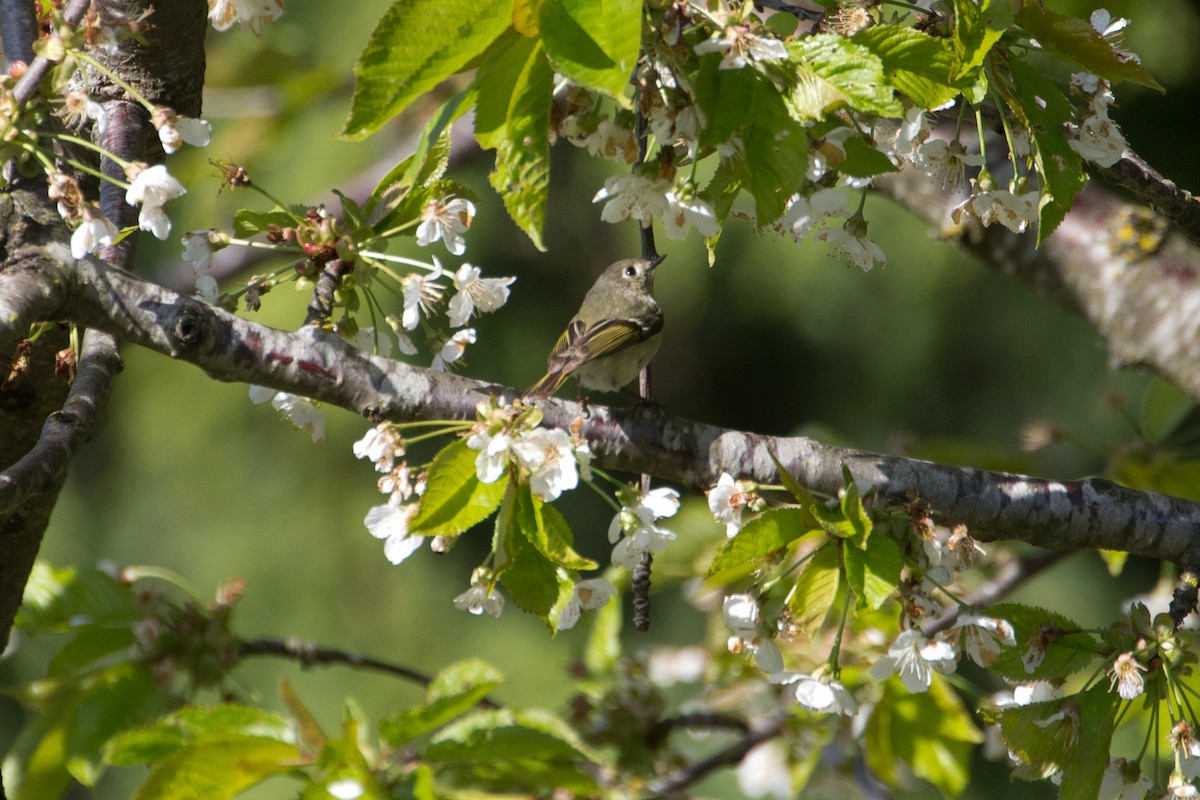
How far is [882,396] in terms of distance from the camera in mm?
3904

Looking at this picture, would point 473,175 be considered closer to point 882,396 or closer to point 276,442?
point 276,442

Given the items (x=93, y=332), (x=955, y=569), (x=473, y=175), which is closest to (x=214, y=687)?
(x=93, y=332)

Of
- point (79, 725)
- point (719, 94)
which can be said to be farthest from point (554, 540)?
point (79, 725)

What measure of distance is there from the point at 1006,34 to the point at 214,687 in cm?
148

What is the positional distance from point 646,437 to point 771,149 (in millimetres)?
362

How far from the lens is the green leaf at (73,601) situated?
63.6 inches

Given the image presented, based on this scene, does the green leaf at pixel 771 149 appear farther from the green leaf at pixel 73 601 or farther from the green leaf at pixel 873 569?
the green leaf at pixel 73 601

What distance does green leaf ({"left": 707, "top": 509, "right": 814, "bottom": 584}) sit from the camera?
0.95 metres

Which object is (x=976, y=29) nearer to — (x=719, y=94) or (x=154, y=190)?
(x=719, y=94)

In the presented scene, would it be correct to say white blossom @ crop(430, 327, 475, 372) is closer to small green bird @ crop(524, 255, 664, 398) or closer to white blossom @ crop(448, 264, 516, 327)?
white blossom @ crop(448, 264, 516, 327)

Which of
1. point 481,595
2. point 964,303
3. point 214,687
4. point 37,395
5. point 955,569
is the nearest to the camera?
point 481,595

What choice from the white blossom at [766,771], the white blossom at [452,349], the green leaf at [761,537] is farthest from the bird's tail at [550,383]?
the white blossom at [766,771]

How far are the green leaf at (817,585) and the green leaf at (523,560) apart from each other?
0.74ft

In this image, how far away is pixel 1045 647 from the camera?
105cm
